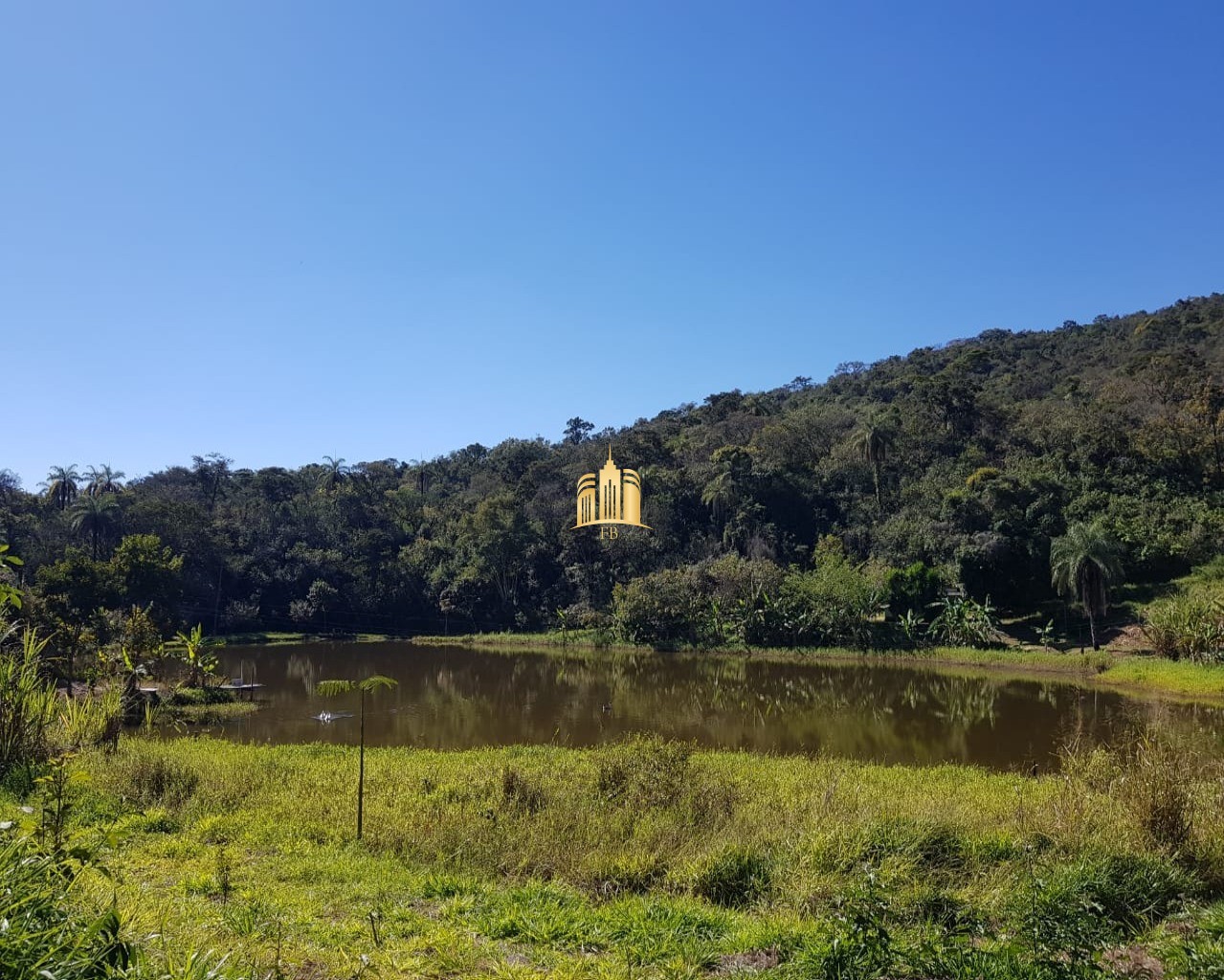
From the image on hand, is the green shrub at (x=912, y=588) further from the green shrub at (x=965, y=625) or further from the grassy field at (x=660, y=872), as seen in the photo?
the grassy field at (x=660, y=872)

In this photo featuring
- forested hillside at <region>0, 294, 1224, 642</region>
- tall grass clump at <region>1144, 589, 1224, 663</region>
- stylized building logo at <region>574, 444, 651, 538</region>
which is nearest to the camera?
tall grass clump at <region>1144, 589, 1224, 663</region>

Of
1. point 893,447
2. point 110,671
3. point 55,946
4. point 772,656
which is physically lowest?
point 772,656

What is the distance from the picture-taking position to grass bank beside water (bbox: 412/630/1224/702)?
2208 centimetres

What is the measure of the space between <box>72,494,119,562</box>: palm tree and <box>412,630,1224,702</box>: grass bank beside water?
884 inches

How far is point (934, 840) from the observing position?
7008 millimetres

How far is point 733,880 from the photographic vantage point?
645 centimetres

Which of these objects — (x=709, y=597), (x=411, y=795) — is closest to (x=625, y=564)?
(x=709, y=597)

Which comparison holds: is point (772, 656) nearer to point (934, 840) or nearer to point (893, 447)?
point (893, 447)

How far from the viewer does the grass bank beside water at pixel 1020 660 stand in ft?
72.4

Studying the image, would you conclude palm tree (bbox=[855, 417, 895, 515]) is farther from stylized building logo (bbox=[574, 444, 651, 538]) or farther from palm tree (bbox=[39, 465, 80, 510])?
palm tree (bbox=[39, 465, 80, 510])

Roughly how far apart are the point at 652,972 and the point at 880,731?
15.1 metres

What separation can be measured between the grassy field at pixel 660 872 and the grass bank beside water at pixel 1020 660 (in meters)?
15.8

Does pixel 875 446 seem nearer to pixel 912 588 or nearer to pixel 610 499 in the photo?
pixel 912 588

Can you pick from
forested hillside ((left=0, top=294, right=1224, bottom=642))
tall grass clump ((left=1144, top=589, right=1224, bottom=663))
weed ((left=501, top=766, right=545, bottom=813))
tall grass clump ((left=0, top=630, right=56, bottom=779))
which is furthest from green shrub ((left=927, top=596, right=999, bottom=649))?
tall grass clump ((left=0, top=630, right=56, bottom=779))
